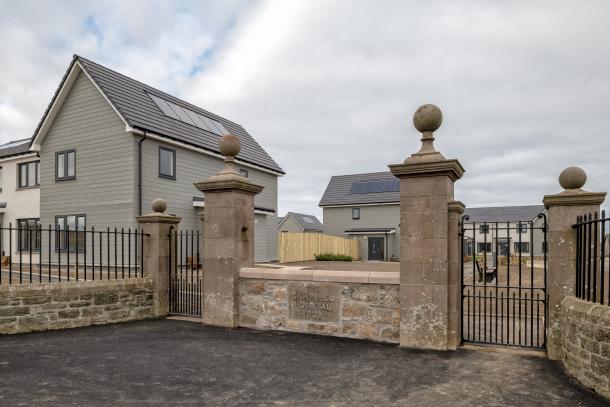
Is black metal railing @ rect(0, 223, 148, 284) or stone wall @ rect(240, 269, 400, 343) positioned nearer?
stone wall @ rect(240, 269, 400, 343)

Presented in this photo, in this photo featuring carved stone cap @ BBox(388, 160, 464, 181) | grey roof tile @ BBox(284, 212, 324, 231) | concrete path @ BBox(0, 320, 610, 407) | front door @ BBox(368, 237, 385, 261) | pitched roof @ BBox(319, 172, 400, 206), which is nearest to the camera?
concrete path @ BBox(0, 320, 610, 407)

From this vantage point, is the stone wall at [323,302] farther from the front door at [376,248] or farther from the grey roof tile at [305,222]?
the grey roof tile at [305,222]

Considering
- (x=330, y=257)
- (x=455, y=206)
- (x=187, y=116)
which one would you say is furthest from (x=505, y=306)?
(x=330, y=257)

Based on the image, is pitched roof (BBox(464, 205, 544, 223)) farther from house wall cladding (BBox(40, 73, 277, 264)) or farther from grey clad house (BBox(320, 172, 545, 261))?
house wall cladding (BBox(40, 73, 277, 264))

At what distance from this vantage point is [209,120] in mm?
24734

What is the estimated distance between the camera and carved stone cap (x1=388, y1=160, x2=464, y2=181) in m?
6.60

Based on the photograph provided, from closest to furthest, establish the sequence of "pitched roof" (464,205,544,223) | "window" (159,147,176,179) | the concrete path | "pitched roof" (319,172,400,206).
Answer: the concrete path
"window" (159,147,176,179)
"pitched roof" (319,172,400,206)
"pitched roof" (464,205,544,223)

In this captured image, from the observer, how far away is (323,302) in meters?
7.63

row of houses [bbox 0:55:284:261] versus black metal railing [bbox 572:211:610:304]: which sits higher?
row of houses [bbox 0:55:284:261]

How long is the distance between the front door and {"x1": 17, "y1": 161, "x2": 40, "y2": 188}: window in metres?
24.7

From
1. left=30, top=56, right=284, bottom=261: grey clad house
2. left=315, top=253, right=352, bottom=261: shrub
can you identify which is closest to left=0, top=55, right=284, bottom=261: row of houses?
left=30, top=56, right=284, bottom=261: grey clad house

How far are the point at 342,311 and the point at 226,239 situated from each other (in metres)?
2.69

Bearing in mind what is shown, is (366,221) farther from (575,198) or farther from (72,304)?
(575,198)

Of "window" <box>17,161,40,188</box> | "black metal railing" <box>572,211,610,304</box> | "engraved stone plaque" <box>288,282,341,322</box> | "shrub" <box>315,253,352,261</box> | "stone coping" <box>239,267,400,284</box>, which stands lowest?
"shrub" <box>315,253,352,261</box>
